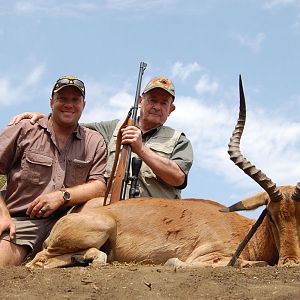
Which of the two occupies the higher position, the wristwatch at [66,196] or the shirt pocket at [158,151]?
the shirt pocket at [158,151]

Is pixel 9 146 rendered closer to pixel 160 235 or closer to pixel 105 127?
pixel 105 127

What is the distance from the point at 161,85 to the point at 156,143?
880 mm

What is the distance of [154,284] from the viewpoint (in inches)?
234

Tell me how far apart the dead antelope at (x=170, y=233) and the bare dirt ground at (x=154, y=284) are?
3.83 feet

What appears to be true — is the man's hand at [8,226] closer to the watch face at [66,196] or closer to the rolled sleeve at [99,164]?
the watch face at [66,196]

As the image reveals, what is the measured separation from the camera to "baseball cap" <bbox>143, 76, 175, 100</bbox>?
9734mm

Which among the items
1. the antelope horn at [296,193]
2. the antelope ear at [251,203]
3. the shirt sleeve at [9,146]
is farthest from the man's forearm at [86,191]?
the antelope horn at [296,193]

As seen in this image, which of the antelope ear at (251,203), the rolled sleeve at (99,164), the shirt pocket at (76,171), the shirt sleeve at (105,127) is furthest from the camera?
the shirt sleeve at (105,127)

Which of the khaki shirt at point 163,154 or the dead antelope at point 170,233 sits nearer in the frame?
the dead antelope at point 170,233

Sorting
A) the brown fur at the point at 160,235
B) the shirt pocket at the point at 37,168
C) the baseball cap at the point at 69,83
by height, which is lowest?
the brown fur at the point at 160,235

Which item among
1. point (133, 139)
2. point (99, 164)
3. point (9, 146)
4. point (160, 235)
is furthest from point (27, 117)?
point (160, 235)

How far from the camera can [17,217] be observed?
883cm

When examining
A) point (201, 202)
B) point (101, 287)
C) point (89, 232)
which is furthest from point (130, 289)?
point (201, 202)

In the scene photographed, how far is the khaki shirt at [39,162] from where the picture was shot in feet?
29.0
